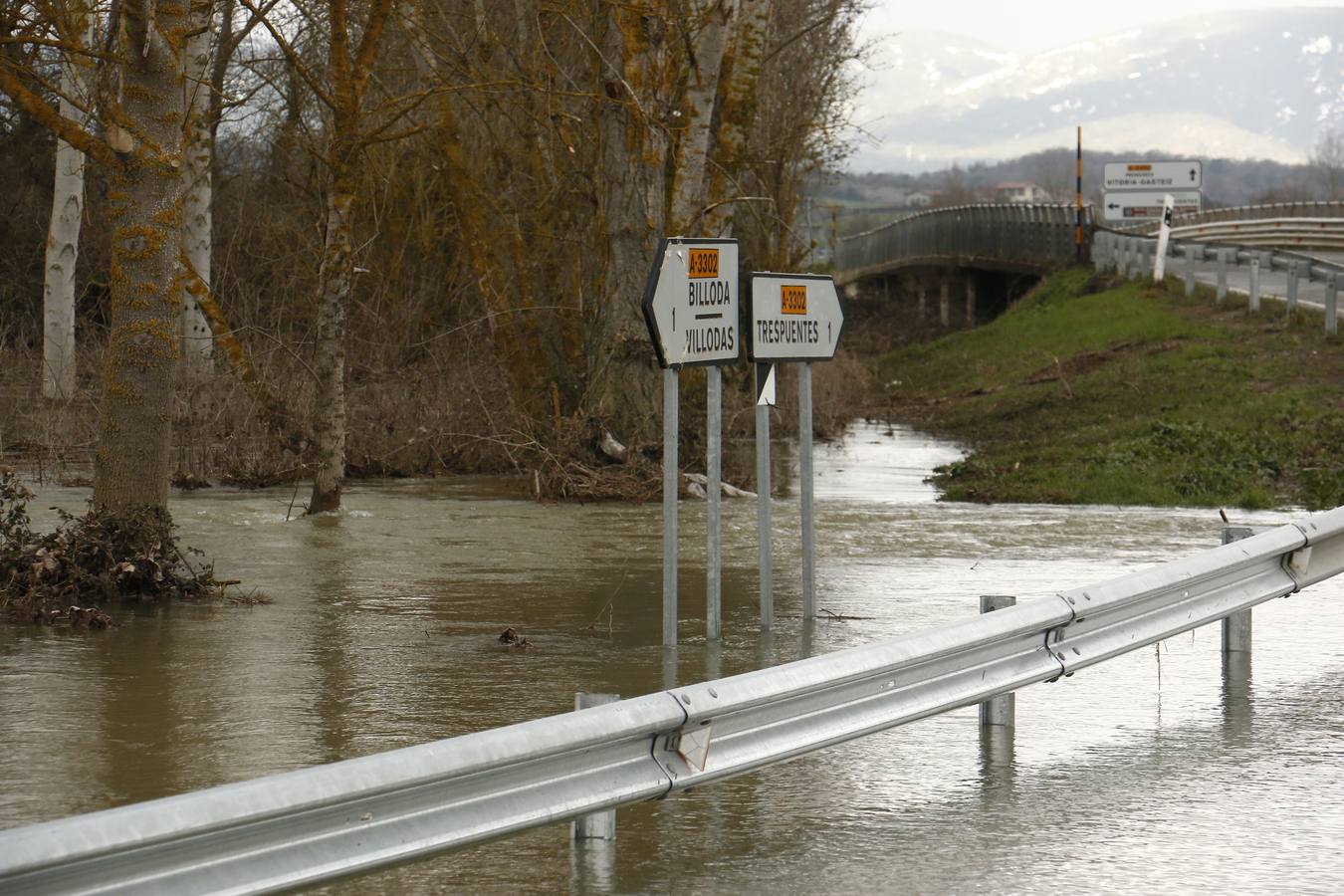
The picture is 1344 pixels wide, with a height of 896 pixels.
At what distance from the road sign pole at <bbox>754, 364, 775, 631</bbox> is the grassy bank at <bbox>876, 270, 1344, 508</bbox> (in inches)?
289

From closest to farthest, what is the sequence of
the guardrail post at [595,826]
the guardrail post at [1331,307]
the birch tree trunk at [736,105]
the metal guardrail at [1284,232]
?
the guardrail post at [595,826]
the birch tree trunk at [736,105]
the guardrail post at [1331,307]
the metal guardrail at [1284,232]

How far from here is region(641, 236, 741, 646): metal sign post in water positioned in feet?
29.0

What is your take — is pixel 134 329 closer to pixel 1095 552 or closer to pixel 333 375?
pixel 333 375

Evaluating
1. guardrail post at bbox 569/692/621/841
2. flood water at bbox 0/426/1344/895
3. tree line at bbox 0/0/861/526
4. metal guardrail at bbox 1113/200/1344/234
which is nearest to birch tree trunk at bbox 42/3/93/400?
tree line at bbox 0/0/861/526

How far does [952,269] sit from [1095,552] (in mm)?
48084

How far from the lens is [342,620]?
9898 mm

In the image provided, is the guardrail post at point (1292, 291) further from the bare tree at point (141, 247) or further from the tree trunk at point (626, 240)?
the bare tree at point (141, 247)

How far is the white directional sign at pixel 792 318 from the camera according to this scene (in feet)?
32.2

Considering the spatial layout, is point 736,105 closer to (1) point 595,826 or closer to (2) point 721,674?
(2) point 721,674

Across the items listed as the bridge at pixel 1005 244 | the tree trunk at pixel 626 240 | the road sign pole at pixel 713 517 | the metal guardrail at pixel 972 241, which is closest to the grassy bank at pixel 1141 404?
the tree trunk at pixel 626 240

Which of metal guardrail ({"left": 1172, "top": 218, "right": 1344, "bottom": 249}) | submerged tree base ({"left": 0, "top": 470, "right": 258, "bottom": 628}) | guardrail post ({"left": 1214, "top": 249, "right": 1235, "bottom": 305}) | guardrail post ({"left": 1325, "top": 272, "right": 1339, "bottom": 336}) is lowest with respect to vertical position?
submerged tree base ({"left": 0, "top": 470, "right": 258, "bottom": 628})

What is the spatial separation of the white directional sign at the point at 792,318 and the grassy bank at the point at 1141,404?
6.96 meters

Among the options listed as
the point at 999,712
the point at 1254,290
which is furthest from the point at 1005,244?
the point at 999,712

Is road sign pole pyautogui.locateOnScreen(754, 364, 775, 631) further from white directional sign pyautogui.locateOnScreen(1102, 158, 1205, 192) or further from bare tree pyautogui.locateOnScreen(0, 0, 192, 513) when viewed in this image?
white directional sign pyautogui.locateOnScreen(1102, 158, 1205, 192)
